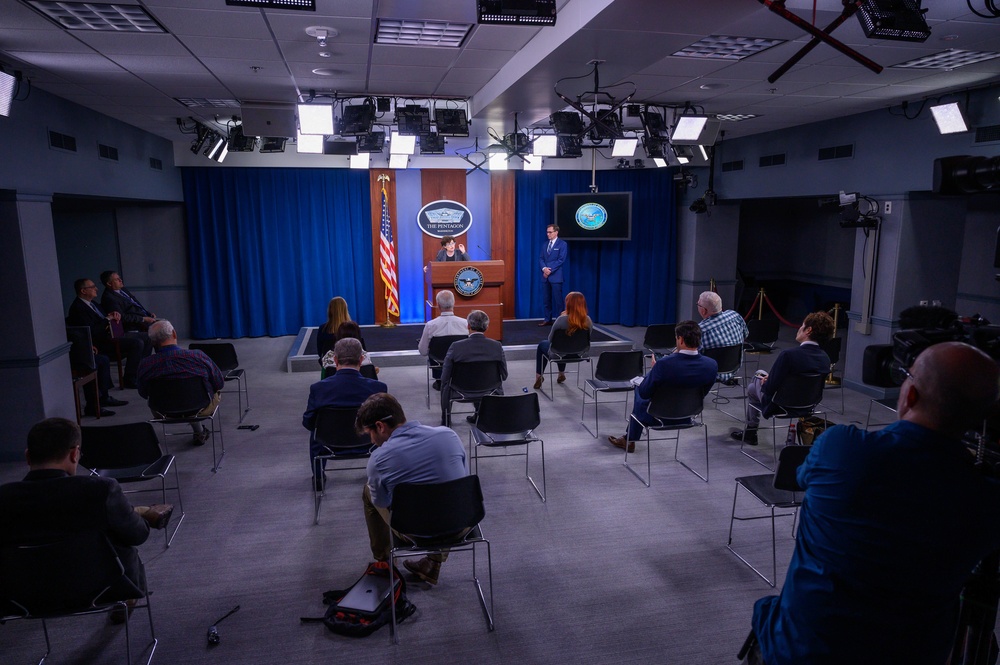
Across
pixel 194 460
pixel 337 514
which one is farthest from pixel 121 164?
pixel 337 514

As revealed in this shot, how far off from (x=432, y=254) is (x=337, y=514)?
7.70 meters

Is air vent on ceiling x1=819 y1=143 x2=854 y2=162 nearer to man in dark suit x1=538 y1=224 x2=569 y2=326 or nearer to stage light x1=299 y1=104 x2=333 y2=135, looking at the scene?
man in dark suit x1=538 y1=224 x2=569 y2=326

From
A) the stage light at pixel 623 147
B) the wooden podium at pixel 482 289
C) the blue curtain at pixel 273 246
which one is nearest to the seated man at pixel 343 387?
the wooden podium at pixel 482 289

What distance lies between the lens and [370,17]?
4.19m

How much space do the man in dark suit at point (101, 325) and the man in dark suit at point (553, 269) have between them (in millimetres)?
6203

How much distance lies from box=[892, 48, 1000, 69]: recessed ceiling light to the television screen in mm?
5817

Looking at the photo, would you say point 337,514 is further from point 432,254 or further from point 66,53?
point 432,254

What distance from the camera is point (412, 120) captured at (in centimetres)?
686

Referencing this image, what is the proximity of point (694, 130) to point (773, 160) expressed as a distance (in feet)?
9.88

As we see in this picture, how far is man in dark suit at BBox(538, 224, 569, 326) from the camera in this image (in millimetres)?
10805

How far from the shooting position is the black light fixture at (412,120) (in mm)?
6836

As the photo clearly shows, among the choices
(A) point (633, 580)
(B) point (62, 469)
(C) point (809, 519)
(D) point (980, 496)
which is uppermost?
(D) point (980, 496)

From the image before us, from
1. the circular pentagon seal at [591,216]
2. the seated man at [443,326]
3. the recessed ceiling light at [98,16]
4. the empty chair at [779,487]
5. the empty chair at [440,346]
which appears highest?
the recessed ceiling light at [98,16]

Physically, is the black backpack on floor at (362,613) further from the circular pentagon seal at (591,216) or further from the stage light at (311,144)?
the circular pentagon seal at (591,216)
